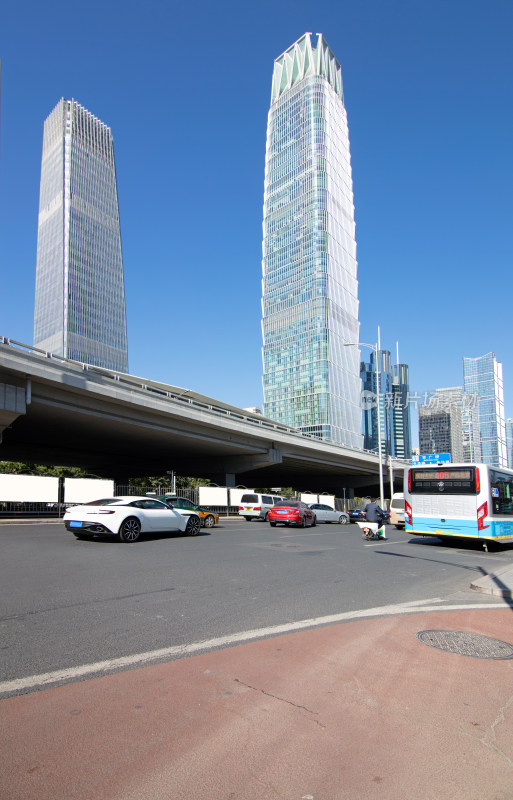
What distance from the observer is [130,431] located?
34719 millimetres

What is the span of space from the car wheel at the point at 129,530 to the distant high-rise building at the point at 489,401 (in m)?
74.2

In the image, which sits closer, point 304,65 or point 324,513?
point 324,513

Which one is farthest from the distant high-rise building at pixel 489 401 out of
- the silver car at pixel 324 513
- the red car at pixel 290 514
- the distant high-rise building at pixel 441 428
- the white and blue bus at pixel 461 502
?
the white and blue bus at pixel 461 502

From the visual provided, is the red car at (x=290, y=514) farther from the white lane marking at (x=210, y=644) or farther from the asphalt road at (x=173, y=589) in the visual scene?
the white lane marking at (x=210, y=644)

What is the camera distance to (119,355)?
17738 centimetres

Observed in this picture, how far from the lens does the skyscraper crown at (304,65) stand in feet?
600

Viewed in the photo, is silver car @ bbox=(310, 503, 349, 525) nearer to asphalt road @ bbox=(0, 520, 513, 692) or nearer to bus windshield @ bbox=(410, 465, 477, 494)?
bus windshield @ bbox=(410, 465, 477, 494)

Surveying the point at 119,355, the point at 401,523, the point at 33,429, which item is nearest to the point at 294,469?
the point at 401,523

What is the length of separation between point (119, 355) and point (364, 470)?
132 m

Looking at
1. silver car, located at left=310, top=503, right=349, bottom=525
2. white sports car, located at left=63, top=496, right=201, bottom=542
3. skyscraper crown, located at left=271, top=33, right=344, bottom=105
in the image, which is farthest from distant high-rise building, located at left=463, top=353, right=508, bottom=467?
skyscraper crown, located at left=271, top=33, right=344, bottom=105

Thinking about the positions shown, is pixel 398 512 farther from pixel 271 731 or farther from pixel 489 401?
pixel 489 401

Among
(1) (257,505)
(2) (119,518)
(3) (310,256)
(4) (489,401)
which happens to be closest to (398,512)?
(1) (257,505)

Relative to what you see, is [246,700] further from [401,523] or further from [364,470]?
[364,470]

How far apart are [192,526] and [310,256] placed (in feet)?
492
